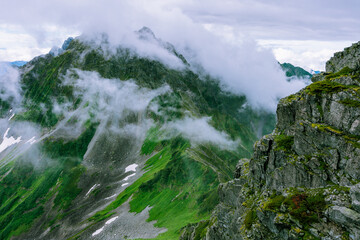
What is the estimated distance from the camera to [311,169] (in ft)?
145

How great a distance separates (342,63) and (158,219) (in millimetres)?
151864

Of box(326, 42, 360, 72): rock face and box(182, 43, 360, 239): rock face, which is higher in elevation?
box(326, 42, 360, 72): rock face

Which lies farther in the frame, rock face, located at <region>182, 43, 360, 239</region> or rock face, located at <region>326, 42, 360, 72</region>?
rock face, located at <region>326, 42, 360, 72</region>

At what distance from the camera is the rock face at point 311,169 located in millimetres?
34812

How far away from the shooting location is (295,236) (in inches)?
1423

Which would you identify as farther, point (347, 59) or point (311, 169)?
point (347, 59)

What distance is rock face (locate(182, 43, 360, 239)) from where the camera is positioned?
34.8 metres

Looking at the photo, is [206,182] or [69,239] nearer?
[69,239]

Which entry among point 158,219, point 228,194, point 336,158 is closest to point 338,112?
point 336,158

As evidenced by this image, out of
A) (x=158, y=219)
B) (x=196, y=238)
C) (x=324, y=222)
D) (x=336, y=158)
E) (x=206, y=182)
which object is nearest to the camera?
(x=324, y=222)

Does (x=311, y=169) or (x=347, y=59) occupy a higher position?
(x=347, y=59)

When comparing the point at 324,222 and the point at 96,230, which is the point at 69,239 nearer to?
the point at 96,230

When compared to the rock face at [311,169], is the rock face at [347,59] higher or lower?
higher

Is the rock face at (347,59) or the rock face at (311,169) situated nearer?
the rock face at (311,169)
